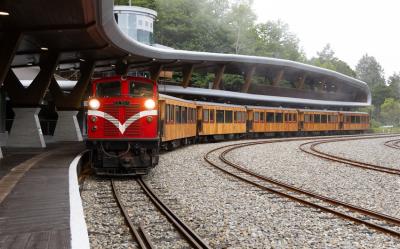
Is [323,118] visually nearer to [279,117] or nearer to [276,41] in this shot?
[279,117]

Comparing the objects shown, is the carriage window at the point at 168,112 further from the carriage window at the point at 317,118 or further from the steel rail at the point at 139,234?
the carriage window at the point at 317,118

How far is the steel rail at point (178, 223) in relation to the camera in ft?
23.5

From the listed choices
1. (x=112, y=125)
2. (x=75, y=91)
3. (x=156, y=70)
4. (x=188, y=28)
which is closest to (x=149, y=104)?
(x=112, y=125)

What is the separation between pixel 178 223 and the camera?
8.49m

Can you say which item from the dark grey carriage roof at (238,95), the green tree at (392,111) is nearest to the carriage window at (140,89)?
the dark grey carriage roof at (238,95)

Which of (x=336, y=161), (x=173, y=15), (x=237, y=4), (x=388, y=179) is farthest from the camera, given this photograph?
(x=237, y=4)

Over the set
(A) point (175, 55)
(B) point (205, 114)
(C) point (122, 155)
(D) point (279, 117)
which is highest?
(A) point (175, 55)

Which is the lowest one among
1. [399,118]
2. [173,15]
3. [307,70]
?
[399,118]

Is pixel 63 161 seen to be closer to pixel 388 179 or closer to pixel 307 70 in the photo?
pixel 388 179

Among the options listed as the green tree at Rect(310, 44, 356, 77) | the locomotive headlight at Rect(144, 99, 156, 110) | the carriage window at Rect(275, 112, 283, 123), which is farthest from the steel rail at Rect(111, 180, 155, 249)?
the green tree at Rect(310, 44, 356, 77)

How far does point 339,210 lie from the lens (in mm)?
10000

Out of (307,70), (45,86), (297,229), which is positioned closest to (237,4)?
(307,70)

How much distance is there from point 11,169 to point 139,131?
3683mm

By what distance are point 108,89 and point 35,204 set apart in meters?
6.20
